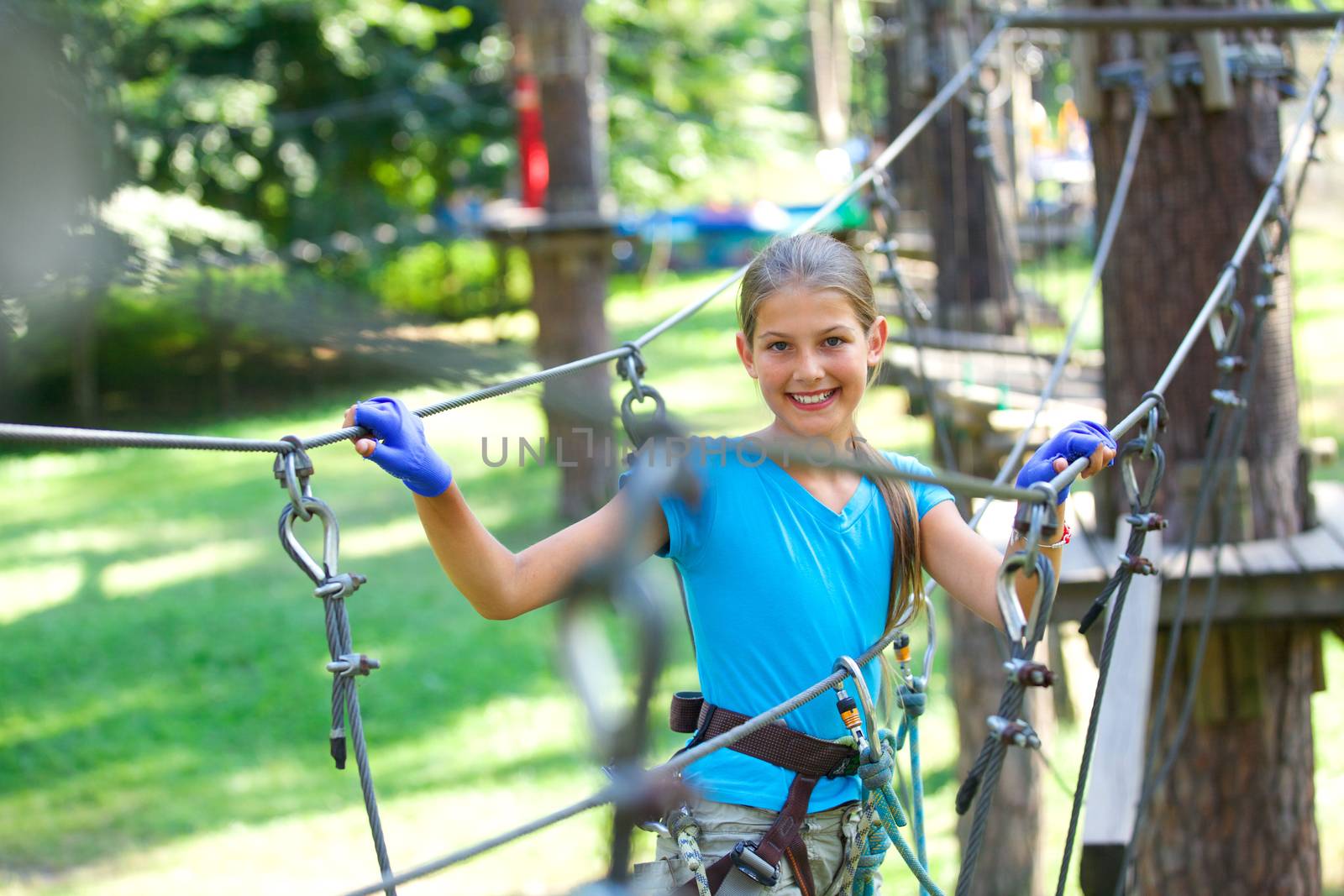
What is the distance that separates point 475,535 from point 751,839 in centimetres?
43

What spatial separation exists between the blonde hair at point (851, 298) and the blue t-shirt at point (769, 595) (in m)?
0.03

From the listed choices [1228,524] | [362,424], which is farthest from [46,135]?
[1228,524]

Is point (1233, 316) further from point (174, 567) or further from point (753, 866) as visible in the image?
point (174, 567)

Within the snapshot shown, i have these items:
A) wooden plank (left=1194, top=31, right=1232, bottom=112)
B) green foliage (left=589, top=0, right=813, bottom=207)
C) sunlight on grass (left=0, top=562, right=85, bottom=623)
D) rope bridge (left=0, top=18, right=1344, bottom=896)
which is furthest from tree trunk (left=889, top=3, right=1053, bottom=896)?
green foliage (left=589, top=0, right=813, bottom=207)

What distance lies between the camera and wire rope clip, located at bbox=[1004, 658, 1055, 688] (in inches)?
42.7

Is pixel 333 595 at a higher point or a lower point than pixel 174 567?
higher

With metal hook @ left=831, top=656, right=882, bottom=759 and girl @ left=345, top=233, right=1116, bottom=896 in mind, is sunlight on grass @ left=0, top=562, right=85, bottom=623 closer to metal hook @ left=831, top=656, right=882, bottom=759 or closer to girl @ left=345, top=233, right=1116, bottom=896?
girl @ left=345, top=233, right=1116, bottom=896

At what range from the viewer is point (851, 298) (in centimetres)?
140

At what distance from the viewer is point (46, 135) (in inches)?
36.5

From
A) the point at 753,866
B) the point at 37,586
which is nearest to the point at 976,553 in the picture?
the point at 753,866

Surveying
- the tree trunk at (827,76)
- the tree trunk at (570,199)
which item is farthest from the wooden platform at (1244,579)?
the tree trunk at (827,76)

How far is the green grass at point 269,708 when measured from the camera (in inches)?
183

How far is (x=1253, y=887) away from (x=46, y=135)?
8.85 feet

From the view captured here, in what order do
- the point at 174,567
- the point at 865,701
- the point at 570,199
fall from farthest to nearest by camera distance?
the point at 174,567 < the point at 570,199 < the point at 865,701
